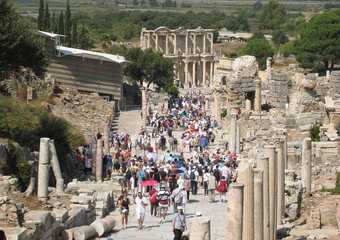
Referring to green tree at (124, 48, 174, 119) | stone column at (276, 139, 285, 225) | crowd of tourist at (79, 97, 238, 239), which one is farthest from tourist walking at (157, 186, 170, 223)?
green tree at (124, 48, 174, 119)

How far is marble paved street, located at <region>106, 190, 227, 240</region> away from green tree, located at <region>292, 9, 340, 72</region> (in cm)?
5367

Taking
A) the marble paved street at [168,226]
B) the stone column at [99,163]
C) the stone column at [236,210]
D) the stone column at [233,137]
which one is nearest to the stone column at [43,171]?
the marble paved street at [168,226]

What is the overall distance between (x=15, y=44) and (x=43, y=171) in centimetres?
1130

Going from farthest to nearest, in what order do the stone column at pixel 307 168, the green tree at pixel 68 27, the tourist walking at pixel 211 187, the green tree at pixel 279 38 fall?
1. the green tree at pixel 279 38
2. the green tree at pixel 68 27
3. the stone column at pixel 307 168
4. the tourist walking at pixel 211 187

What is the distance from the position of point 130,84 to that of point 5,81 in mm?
24579

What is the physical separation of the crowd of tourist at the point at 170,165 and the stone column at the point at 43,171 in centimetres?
196

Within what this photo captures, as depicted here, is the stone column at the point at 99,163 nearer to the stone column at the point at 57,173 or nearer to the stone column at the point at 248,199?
the stone column at the point at 57,173

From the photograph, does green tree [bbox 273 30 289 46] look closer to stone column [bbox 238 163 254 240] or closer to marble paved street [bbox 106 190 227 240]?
marble paved street [bbox 106 190 227 240]

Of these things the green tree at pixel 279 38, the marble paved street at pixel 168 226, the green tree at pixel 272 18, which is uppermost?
the green tree at pixel 272 18

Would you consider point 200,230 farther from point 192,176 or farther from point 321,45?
point 321,45

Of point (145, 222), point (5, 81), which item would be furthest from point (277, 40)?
point (145, 222)

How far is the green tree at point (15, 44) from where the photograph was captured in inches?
1459

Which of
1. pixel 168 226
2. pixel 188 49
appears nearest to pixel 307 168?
pixel 168 226

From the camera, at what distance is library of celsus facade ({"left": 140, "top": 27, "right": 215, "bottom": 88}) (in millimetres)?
100188
